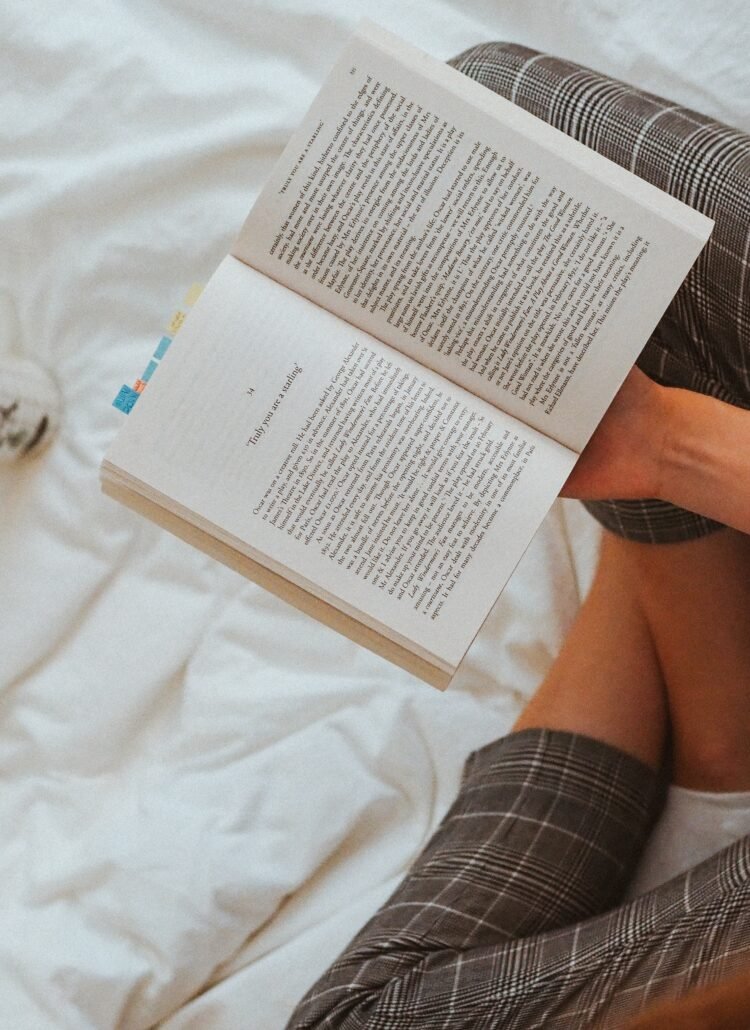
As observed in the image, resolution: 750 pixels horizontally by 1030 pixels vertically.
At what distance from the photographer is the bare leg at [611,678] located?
750 mm

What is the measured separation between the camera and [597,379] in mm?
539

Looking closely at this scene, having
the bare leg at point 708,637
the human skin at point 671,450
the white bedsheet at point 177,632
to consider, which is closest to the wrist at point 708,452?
the human skin at point 671,450

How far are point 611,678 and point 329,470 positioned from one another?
0.34 metres

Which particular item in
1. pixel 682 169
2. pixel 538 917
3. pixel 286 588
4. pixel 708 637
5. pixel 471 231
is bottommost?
pixel 538 917

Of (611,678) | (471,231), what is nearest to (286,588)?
(471,231)

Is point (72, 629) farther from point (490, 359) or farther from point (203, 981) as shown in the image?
point (490, 359)

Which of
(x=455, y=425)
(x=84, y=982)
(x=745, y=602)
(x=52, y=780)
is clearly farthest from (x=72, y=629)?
(x=745, y=602)

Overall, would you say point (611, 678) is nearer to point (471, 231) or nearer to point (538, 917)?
point (538, 917)

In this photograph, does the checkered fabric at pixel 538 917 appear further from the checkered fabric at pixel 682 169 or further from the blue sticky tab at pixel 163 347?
the blue sticky tab at pixel 163 347

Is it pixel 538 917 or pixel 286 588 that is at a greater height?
pixel 286 588

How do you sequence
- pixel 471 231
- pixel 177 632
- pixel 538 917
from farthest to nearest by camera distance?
1. pixel 177 632
2. pixel 538 917
3. pixel 471 231

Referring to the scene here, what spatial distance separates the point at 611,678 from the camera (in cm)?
76

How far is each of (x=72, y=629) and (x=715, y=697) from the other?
0.52 m

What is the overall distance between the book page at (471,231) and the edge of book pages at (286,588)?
15 cm
